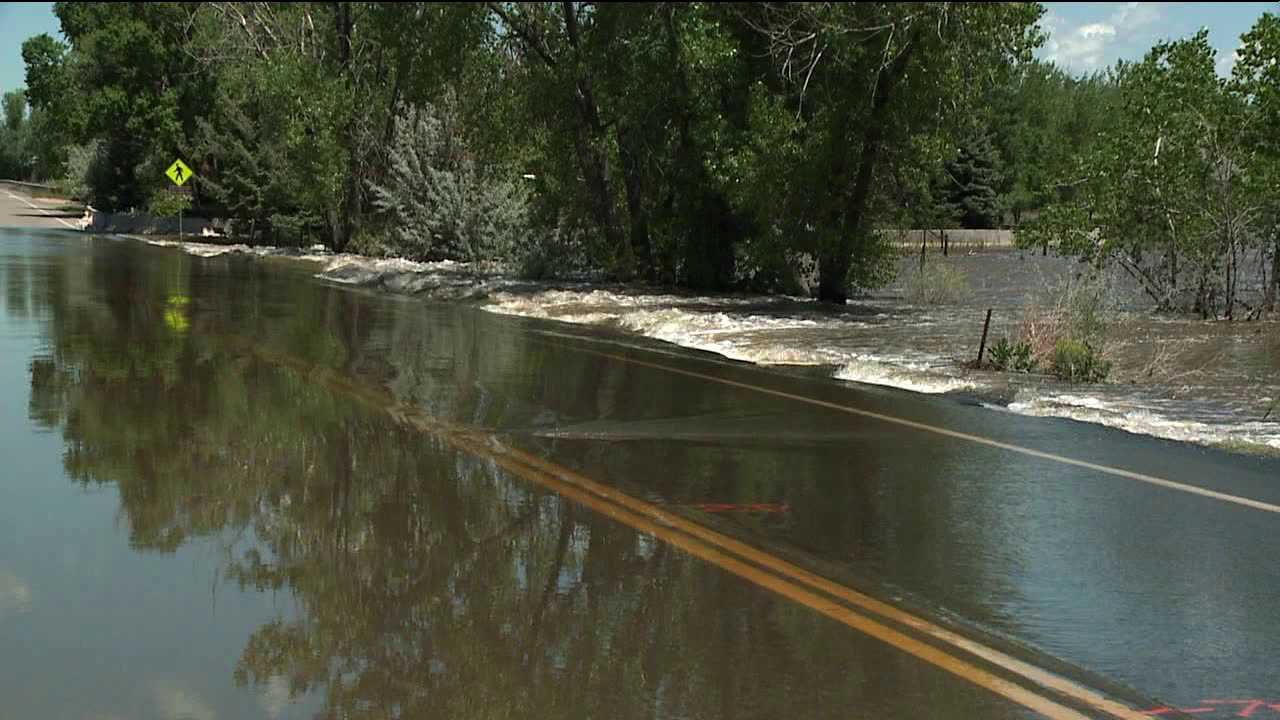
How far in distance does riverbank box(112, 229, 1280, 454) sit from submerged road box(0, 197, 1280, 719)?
122 centimetres

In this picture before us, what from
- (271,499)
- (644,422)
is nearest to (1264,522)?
(644,422)

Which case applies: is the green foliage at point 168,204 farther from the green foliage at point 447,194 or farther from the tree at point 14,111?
the tree at point 14,111

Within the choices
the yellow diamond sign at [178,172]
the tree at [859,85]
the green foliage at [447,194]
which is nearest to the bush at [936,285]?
the tree at [859,85]

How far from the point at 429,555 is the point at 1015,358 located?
10.5 meters

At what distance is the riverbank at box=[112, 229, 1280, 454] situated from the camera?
12.4m

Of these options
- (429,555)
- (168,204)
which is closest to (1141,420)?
(429,555)

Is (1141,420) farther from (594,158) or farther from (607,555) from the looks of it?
(594,158)

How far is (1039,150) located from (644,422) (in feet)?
258

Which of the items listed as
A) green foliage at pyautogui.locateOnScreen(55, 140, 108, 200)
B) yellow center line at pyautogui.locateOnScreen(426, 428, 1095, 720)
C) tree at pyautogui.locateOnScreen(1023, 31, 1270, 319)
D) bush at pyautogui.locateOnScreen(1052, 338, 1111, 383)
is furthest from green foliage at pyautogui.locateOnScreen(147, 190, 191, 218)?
yellow center line at pyautogui.locateOnScreen(426, 428, 1095, 720)

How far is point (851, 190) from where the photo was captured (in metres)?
24.0

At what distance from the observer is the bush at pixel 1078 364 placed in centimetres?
1466

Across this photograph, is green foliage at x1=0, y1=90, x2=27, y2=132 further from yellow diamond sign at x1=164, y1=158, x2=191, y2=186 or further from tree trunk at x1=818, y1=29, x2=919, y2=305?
tree trunk at x1=818, y1=29, x2=919, y2=305

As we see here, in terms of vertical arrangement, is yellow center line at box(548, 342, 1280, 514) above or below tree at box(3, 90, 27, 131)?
below

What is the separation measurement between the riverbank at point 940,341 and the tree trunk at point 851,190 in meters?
0.64
